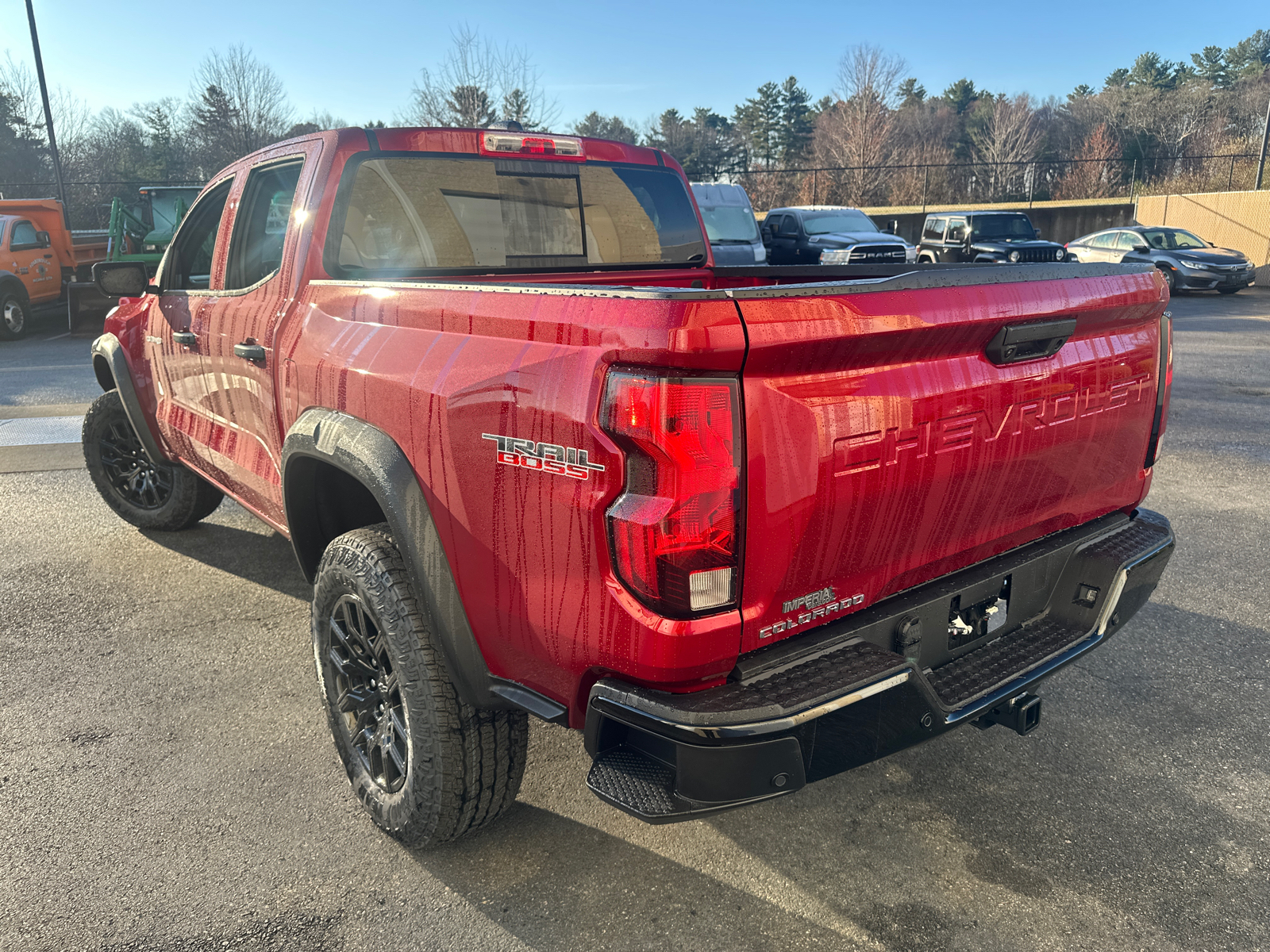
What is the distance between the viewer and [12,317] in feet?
48.3

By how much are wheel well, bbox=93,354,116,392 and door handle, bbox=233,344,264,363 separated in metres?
2.24

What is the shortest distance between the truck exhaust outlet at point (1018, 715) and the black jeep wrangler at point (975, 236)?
758 inches

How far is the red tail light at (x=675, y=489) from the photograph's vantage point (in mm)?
1711

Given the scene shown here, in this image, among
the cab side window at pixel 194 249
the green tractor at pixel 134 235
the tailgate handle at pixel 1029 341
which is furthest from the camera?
the green tractor at pixel 134 235

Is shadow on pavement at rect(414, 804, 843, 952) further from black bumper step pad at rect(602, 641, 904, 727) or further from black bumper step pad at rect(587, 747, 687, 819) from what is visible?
black bumper step pad at rect(602, 641, 904, 727)

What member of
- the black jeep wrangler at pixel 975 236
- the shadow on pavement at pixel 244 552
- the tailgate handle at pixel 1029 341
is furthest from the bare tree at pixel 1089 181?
the tailgate handle at pixel 1029 341

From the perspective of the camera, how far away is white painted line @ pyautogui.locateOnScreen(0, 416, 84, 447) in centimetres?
777

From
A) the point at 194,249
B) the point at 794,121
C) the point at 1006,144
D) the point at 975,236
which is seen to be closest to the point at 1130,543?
the point at 194,249

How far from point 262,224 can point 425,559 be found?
2.00 metres

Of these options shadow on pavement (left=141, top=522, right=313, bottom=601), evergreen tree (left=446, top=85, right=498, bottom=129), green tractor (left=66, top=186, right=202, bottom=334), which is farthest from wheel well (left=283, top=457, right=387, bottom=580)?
evergreen tree (left=446, top=85, right=498, bottom=129)

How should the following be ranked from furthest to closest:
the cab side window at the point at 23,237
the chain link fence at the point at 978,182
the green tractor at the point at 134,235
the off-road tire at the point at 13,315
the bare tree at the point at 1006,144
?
the bare tree at the point at 1006,144
the chain link fence at the point at 978,182
the green tractor at the point at 134,235
the cab side window at the point at 23,237
the off-road tire at the point at 13,315

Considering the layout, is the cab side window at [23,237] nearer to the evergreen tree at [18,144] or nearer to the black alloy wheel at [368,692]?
the black alloy wheel at [368,692]

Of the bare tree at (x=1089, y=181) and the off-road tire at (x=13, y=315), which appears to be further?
the bare tree at (x=1089, y=181)

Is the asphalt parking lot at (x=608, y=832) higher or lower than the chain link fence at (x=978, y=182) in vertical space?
lower
